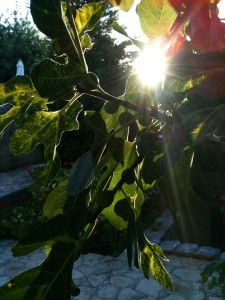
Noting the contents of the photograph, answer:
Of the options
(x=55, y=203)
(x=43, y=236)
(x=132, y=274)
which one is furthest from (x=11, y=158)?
(x=43, y=236)

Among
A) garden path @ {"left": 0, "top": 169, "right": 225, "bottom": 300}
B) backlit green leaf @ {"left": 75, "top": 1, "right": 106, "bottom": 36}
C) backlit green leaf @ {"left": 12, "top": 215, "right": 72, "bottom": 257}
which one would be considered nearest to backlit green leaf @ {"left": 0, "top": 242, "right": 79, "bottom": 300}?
backlit green leaf @ {"left": 12, "top": 215, "right": 72, "bottom": 257}

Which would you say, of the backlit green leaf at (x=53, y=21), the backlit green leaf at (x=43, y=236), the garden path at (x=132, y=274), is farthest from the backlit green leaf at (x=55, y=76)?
the garden path at (x=132, y=274)

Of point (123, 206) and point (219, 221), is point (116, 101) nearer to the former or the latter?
point (123, 206)

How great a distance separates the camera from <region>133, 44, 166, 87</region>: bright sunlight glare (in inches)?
16.5

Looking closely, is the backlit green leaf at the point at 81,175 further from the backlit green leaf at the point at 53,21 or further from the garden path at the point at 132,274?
the garden path at the point at 132,274

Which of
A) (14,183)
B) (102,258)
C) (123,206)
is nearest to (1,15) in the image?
(14,183)

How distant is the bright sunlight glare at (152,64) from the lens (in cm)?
42

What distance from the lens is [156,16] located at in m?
0.45

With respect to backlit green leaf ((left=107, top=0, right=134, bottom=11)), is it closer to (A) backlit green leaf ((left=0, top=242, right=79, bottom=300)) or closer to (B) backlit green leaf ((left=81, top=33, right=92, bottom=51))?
(B) backlit green leaf ((left=81, top=33, right=92, bottom=51))

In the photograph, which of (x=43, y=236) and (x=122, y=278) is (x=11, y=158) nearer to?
(x=122, y=278)

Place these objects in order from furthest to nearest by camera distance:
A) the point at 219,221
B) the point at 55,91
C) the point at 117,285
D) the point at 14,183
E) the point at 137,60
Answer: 1. the point at 14,183
2. the point at 219,221
3. the point at 117,285
4. the point at 137,60
5. the point at 55,91

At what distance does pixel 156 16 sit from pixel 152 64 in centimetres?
6

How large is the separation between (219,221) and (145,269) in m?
4.62

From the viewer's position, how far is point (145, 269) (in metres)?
0.57
